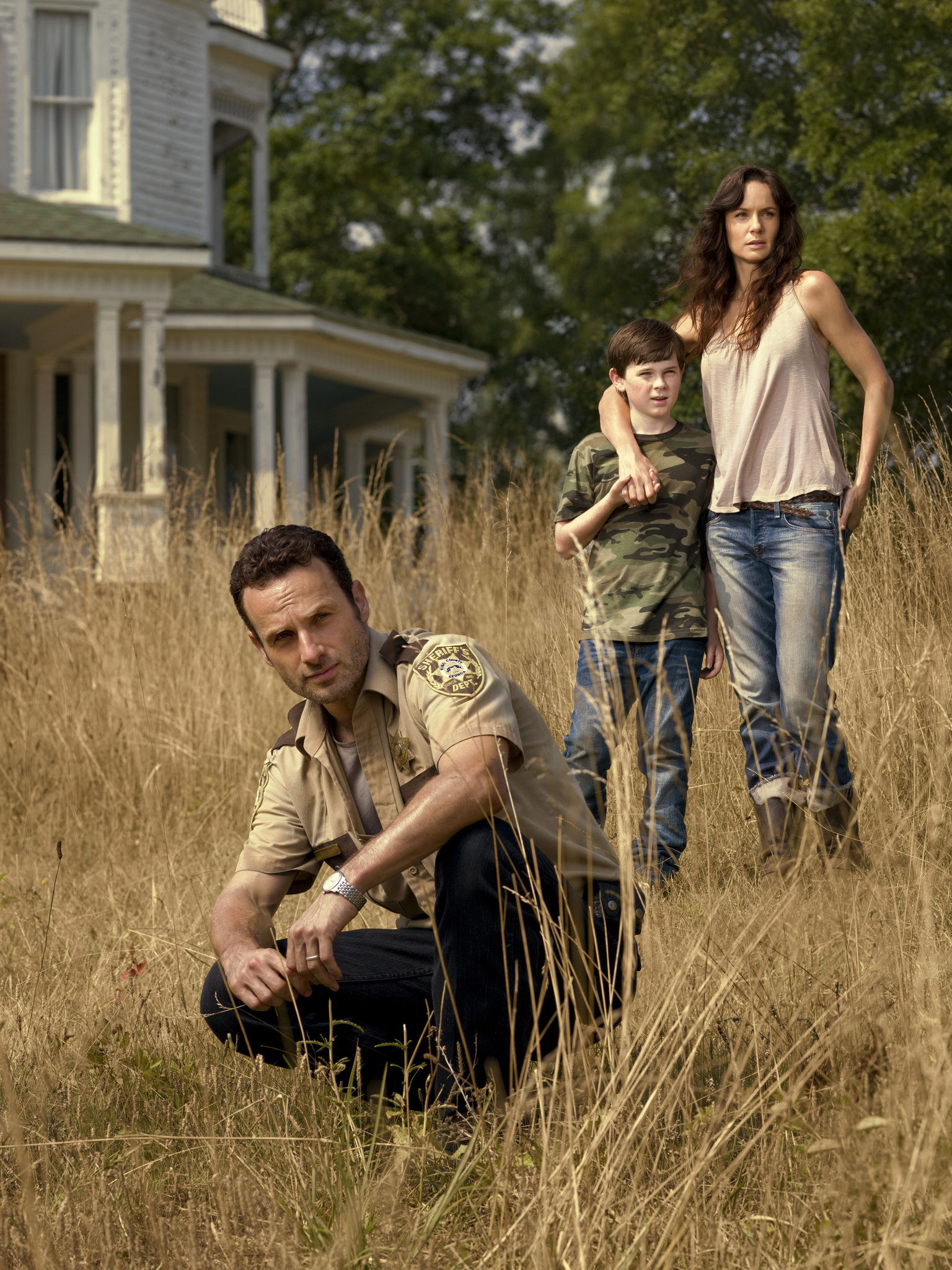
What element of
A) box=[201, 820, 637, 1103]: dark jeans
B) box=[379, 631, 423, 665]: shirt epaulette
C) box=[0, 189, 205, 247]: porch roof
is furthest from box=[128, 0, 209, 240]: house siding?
box=[201, 820, 637, 1103]: dark jeans

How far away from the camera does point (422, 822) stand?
2.32 m

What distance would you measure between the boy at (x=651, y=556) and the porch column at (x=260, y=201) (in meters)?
15.4

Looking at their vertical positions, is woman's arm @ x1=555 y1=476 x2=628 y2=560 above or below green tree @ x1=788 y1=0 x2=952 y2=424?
below

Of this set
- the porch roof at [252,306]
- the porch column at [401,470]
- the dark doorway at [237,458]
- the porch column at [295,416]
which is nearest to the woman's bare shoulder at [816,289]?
the porch roof at [252,306]

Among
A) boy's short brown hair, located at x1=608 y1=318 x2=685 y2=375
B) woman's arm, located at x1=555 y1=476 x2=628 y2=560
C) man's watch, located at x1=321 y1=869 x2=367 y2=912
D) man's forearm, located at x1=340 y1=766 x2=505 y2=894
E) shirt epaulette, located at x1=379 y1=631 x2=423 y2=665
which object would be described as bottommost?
man's watch, located at x1=321 y1=869 x2=367 y2=912

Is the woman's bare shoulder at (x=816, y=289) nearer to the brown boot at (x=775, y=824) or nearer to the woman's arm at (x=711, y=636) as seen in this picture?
the woman's arm at (x=711, y=636)

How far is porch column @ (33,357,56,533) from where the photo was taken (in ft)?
48.3

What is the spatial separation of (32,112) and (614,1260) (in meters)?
15.8

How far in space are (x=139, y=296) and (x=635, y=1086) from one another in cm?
1221

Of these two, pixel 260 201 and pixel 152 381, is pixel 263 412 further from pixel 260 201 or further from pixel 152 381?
pixel 260 201

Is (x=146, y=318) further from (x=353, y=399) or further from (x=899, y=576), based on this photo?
(x=899, y=576)

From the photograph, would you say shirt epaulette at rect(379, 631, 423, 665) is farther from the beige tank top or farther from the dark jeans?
the beige tank top

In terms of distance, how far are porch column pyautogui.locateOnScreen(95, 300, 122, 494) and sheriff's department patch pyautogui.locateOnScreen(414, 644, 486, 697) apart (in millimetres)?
10986

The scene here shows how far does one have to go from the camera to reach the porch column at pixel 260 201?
721 inches
